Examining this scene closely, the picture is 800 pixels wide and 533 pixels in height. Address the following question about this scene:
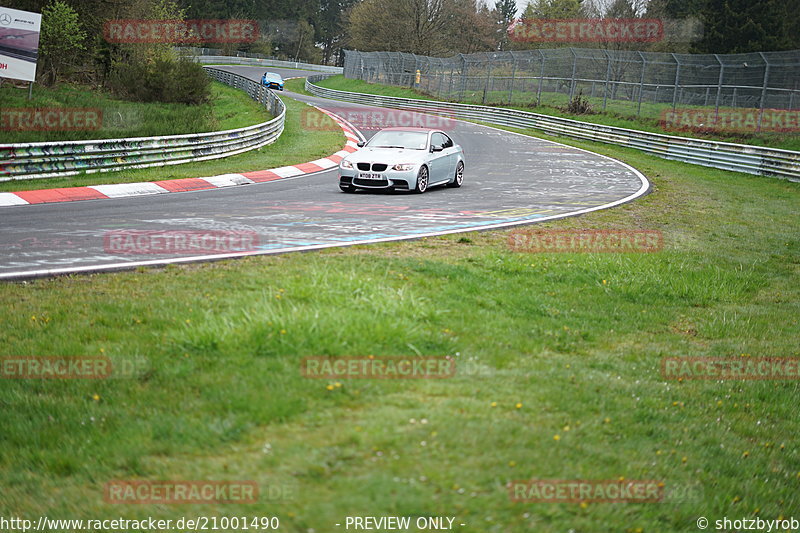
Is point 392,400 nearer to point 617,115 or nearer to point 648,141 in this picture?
point 648,141

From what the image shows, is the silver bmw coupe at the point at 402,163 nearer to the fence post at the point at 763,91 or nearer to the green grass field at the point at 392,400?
the green grass field at the point at 392,400

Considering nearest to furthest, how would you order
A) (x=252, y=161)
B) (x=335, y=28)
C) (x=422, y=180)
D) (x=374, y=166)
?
(x=374, y=166)
(x=422, y=180)
(x=252, y=161)
(x=335, y=28)

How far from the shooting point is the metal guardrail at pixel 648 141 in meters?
25.7

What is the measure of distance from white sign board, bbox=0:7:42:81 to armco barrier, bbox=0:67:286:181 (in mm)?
5095

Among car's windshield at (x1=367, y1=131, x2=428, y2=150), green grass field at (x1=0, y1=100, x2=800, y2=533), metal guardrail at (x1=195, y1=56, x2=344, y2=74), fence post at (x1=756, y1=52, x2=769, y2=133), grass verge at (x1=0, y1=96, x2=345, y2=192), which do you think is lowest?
green grass field at (x1=0, y1=100, x2=800, y2=533)

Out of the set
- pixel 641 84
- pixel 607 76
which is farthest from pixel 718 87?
pixel 607 76

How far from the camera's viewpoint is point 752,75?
100 ft

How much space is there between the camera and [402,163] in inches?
654

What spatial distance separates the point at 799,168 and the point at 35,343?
24710 millimetres

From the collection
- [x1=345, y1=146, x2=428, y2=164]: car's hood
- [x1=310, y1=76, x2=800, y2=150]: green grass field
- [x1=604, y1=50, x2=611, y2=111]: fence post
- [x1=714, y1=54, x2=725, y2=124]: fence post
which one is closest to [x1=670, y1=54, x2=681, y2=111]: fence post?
[x1=310, y1=76, x2=800, y2=150]: green grass field

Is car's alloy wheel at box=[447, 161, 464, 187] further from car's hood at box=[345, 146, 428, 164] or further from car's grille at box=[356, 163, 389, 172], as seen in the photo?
car's grille at box=[356, 163, 389, 172]

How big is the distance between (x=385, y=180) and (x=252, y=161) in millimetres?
7021

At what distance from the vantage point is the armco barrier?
1644 centimetres

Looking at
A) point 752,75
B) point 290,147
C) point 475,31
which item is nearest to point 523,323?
point 290,147
